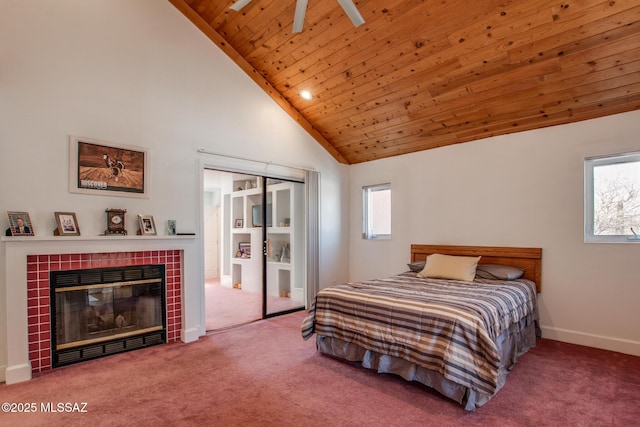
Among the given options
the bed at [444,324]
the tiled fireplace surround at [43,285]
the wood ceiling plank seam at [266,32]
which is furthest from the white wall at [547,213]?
the tiled fireplace surround at [43,285]

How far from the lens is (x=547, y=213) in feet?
12.0

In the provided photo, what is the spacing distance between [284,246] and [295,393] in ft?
8.86

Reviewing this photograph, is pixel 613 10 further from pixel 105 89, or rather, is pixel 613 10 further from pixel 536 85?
pixel 105 89

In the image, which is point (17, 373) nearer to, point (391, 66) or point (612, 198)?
point (391, 66)

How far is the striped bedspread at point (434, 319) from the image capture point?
2143mm

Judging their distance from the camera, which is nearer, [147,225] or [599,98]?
[599,98]

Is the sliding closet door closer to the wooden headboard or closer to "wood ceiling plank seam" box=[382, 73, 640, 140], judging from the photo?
the wooden headboard

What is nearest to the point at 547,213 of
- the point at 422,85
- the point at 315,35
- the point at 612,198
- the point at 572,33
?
the point at 612,198

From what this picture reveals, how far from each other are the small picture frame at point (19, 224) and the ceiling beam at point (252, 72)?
2720 millimetres

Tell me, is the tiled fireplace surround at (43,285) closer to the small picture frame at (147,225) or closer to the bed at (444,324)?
the small picture frame at (147,225)

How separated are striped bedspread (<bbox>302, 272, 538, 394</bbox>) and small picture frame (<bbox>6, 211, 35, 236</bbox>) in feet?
8.24

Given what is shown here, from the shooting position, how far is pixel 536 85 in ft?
10.6

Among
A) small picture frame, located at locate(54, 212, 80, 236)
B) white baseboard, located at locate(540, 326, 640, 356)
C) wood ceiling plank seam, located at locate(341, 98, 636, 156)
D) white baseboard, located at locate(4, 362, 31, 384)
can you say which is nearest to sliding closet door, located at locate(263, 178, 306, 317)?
wood ceiling plank seam, located at locate(341, 98, 636, 156)

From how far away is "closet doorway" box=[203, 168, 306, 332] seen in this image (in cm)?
462
